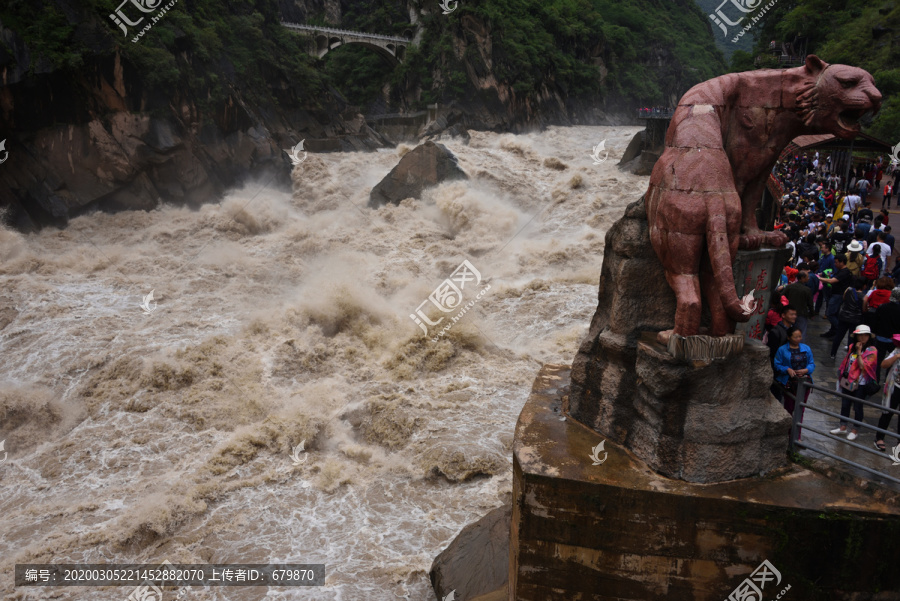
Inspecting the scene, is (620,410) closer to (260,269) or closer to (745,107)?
(745,107)

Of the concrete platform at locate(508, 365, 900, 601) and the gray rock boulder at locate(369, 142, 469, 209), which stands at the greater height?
the gray rock boulder at locate(369, 142, 469, 209)

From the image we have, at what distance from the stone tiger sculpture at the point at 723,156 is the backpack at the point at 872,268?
17.6 feet

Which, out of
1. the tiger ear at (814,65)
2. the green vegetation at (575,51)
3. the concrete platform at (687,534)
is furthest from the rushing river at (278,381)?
the green vegetation at (575,51)

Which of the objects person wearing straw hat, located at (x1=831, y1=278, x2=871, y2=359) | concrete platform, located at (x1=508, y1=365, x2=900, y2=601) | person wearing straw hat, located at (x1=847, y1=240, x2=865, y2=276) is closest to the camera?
concrete platform, located at (x1=508, y1=365, x2=900, y2=601)

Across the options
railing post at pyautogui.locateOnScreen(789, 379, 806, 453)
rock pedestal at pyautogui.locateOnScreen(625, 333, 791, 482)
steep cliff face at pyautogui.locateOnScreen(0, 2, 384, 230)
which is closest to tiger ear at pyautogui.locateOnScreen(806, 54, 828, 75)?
rock pedestal at pyautogui.locateOnScreen(625, 333, 791, 482)

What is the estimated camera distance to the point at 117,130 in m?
21.5

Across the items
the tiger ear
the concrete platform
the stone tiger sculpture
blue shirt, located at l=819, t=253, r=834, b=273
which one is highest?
the tiger ear

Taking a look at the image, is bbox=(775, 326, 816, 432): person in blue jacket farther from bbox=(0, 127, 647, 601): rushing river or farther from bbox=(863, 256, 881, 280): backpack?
bbox=(863, 256, 881, 280): backpack

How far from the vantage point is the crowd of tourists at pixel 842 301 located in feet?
19.7

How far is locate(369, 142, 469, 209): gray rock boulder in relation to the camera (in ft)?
73.0

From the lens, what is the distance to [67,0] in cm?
2023

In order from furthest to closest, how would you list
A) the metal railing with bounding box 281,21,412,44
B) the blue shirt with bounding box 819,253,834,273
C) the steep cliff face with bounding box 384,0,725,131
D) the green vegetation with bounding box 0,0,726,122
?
the steep cliff face with bounding box 384,0,725,131
the metal railing with bounding box 281,21,412,44
the green vegetation with bounding box 0,0,726,122
the blue shirt with bounding box 819,253,834,273

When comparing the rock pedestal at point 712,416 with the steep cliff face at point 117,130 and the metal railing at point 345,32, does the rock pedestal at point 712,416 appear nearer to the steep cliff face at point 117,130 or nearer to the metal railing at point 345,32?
the steep cliff face at point 117,130

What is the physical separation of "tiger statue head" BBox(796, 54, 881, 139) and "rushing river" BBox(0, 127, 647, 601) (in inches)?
239
